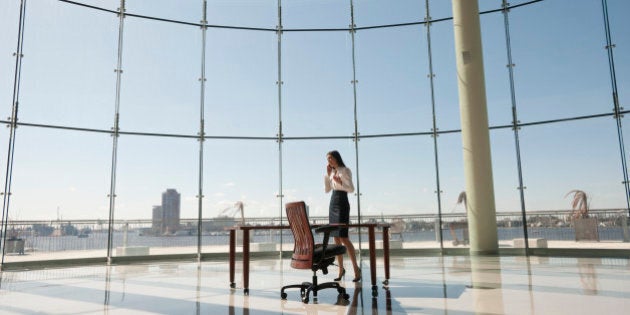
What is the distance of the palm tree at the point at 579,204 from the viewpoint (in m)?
7.55

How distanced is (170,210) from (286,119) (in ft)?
9.11

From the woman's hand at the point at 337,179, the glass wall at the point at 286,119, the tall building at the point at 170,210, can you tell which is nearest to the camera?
the woman's hand at the point at 337,179

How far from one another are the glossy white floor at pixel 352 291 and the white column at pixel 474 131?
127 centimetres

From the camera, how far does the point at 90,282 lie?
509cm

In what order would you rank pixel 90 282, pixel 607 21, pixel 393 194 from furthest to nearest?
pixel 393 194
pixel 607 21
pixel 90 282

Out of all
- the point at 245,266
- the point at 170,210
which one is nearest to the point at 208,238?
the point at 170,210

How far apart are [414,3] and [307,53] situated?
7.75ft

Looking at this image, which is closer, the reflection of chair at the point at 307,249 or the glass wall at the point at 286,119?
the reflection of chair at the point at 307,249

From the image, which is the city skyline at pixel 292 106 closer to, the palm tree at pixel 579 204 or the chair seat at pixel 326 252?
the palm tree at pixel 579 204

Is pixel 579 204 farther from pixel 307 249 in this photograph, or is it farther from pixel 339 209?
pixel 307 249

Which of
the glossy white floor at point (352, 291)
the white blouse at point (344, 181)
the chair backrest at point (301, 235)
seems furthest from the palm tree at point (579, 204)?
the chair backrest at point (301, 235)

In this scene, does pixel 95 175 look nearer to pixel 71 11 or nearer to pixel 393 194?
pixel 71 11

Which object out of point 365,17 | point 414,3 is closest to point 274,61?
point 365,17

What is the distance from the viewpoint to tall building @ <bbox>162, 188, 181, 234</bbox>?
26.9 ft
